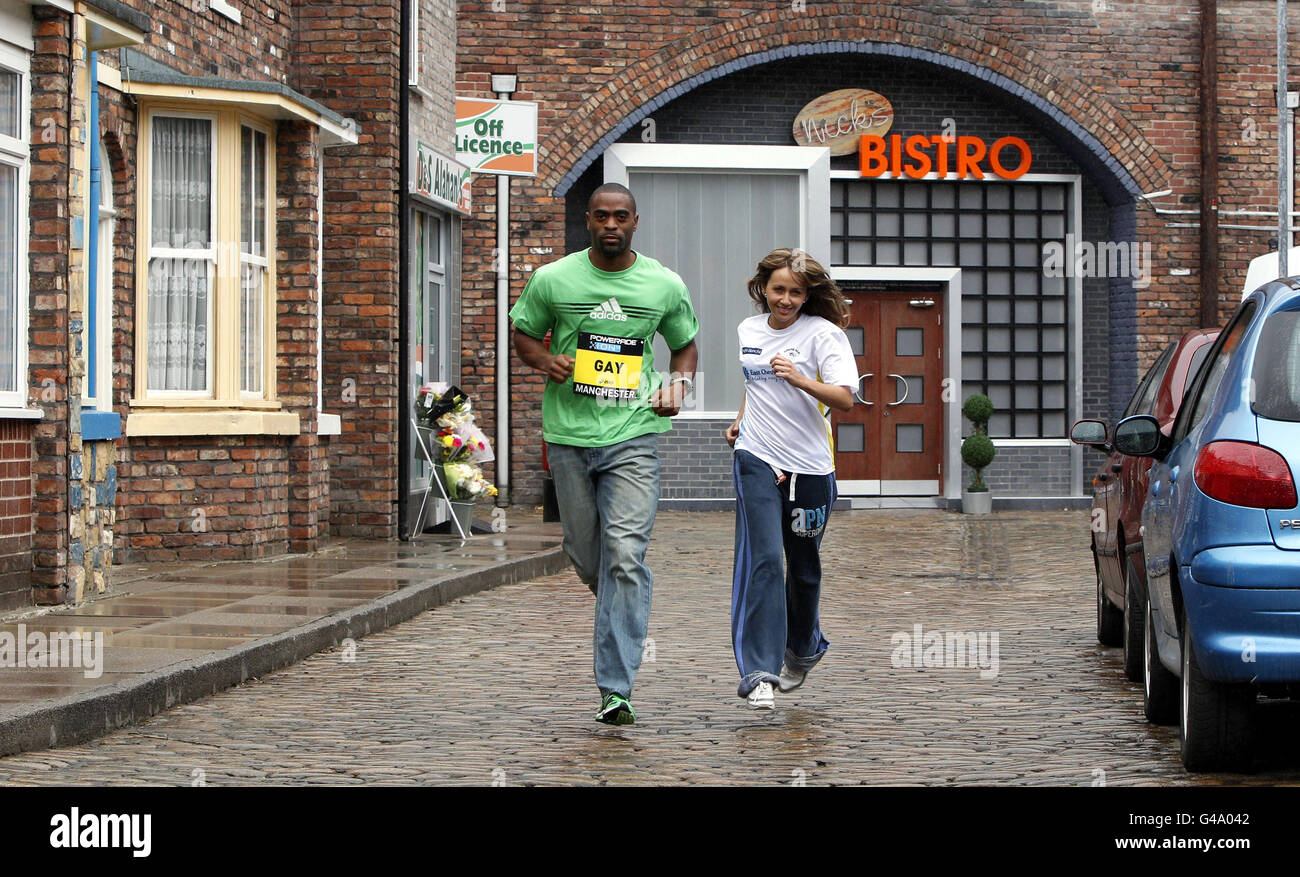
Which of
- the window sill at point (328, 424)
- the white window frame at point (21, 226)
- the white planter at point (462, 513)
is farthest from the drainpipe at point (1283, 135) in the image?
the white window frame at point (21, 226)

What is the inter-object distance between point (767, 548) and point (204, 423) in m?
6.78

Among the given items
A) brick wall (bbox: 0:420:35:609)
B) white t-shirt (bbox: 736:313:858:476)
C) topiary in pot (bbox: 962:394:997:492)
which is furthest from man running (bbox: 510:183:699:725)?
topiary in pot (bbox: 962:394:997:492)

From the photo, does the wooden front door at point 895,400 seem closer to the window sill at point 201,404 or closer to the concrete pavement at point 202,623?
the concrete pavement at point 202,623

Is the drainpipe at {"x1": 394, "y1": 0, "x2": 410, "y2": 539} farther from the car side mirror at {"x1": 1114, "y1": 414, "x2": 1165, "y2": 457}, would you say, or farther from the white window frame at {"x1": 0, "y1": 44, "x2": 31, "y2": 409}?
the car side mirror at {"x1": 1114, "y1": 414, "x2": 1165, "y2": 457}

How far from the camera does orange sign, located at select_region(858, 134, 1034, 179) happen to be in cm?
2197

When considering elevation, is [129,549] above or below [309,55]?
below

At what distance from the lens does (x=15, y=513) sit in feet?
32.4

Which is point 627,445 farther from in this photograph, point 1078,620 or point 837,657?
point 1078,620

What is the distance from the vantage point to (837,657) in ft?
30.1

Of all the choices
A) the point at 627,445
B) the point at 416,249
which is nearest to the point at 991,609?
the point at 627,445

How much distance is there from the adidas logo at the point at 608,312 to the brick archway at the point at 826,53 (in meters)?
14.3

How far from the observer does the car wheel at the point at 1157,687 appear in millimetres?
6949
